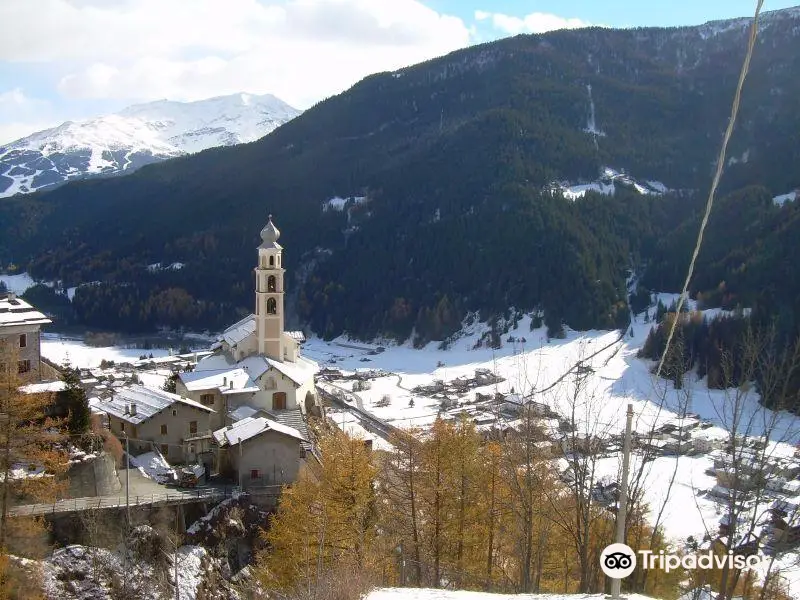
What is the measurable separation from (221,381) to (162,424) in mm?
7178

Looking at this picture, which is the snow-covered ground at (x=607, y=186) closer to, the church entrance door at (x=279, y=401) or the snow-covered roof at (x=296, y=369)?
the snow-covered roof at (x=296, y=369)

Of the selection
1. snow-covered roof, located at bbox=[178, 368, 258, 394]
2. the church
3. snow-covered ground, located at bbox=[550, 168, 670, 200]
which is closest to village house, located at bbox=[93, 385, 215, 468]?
the church

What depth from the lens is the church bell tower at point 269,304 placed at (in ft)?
166

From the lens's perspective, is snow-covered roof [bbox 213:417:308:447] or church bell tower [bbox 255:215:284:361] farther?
church bell tower [bbox 255:215:284:361]

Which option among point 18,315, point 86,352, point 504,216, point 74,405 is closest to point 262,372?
point 18,315

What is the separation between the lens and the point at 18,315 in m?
33.2

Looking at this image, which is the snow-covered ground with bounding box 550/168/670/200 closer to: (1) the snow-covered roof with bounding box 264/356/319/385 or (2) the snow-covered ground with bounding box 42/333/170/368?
(2) the snow-covered ground with bounding box 42/333/170/368

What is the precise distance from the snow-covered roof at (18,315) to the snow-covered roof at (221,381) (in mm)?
9722

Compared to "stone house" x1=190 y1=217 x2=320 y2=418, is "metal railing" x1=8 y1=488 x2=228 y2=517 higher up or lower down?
lower down

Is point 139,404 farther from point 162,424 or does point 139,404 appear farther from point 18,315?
point 18,315

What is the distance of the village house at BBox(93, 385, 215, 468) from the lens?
35125mm

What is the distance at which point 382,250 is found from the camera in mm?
151625

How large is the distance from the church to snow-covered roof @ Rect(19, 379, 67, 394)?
1061 centimetres

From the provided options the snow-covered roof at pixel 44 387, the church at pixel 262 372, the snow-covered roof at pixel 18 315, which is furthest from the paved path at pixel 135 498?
the church at pixel 262 372
